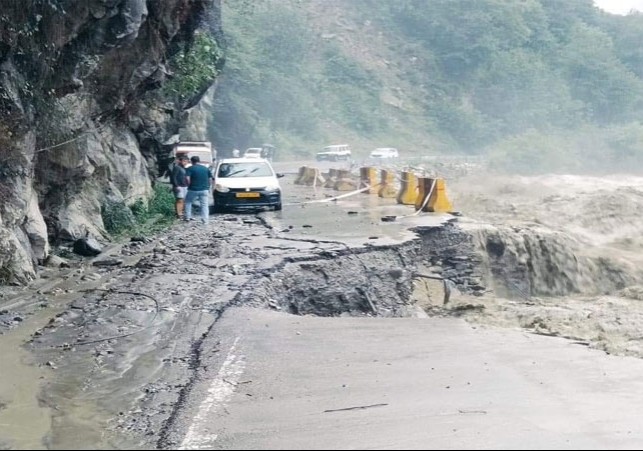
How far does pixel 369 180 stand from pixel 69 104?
15077 millimetres

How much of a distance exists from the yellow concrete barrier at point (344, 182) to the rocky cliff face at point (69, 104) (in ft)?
34.5

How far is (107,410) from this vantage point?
21.8ft

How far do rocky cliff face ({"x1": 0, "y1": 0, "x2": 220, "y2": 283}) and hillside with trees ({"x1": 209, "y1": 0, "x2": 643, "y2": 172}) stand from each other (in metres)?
41.7

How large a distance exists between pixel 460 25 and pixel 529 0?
948cm

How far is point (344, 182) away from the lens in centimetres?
3053

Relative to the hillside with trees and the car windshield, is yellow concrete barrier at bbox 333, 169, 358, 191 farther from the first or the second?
the hillside with trees

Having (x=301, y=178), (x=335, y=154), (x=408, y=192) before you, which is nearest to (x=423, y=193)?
(x=408, y=192)

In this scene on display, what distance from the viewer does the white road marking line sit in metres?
5.70

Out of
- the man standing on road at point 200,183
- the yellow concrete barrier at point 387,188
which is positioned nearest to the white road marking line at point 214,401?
the man standing on road at point 200,183

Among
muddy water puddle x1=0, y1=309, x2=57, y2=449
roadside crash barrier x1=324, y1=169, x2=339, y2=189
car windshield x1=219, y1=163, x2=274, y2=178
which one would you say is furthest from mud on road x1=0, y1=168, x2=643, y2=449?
roadside crash barrier x1=324, y1=169, x2=339, y2=189

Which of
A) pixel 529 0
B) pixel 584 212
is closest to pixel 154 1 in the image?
pixel 584 212

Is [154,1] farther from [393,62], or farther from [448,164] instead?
[393,62]

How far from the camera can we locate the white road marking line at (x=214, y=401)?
224 inches

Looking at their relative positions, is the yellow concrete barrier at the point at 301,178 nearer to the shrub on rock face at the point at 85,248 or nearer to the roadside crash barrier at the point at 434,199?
the roadside crash barrier at the point at 434,199
